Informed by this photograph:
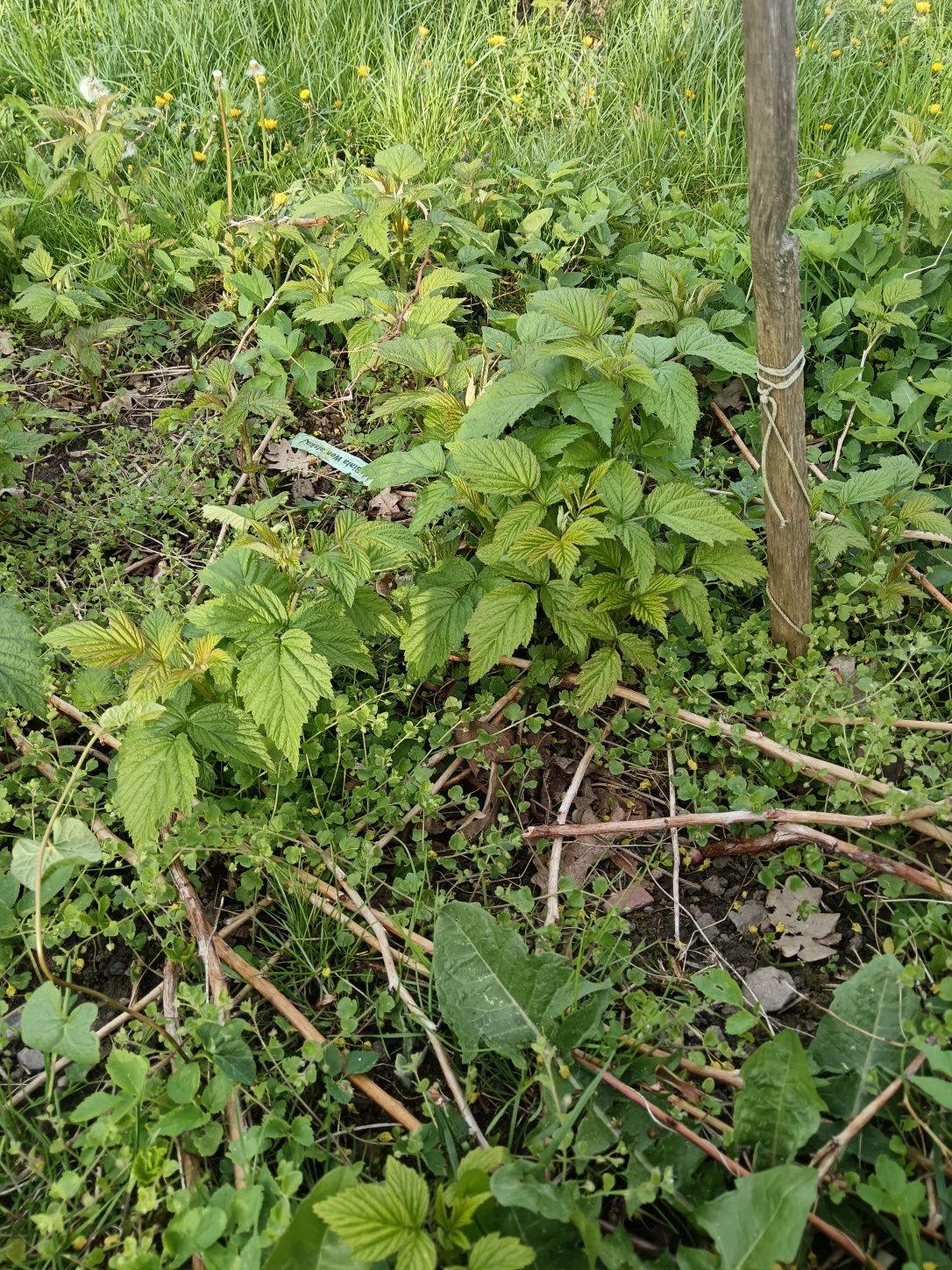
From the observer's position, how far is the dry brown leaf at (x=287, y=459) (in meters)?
2.88

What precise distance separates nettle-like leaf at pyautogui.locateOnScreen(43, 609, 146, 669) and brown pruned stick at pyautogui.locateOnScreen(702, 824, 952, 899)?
1222 millimetres

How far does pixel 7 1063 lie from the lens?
1.71 meters

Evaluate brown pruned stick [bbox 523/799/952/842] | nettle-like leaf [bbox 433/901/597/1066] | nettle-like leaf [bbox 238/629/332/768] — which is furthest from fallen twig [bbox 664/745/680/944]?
nettle-like leaf [bbox 238/629/332/768]

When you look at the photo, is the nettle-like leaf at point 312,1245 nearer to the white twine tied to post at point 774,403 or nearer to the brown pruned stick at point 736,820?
the brown pruned stick at point 736,820

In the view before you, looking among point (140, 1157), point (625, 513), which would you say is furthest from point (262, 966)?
point (625, 513)

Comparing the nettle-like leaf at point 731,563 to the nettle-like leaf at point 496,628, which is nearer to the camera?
the nettle-like leaf at point 496,628

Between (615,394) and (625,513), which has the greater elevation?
(615,394)

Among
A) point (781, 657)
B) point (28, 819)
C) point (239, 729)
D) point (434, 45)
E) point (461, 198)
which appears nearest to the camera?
point (239, 729)

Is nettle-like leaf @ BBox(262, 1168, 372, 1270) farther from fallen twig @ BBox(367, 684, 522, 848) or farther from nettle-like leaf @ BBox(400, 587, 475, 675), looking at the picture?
nettle-like leaf @ BBox(400, 587, 475, 675)

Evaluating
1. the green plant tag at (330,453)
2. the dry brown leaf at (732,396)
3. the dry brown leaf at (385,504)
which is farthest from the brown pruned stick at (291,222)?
the dry brown leaf at (732,396)

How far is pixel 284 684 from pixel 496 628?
47 cm

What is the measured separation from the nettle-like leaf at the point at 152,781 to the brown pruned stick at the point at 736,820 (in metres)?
0.69

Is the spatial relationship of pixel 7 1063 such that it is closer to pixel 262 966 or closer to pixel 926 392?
pixel 262 966

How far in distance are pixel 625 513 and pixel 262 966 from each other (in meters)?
1.16
